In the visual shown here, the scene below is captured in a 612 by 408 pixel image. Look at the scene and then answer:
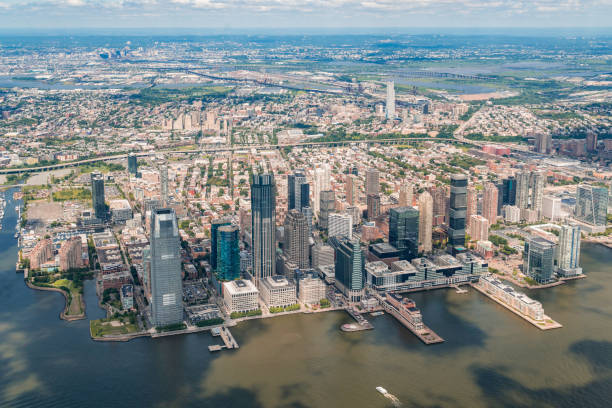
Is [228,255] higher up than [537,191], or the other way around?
[537,191]

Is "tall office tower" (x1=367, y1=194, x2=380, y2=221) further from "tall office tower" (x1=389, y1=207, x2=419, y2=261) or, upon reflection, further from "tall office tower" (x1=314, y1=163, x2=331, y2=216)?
"tall office tower" (x1=389, y1=207, x2=419, y2=261)

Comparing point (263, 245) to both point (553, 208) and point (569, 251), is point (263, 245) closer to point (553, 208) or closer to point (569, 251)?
point (569, 251)

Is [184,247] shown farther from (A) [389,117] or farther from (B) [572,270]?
(A) [389,117]

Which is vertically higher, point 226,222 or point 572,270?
point 226,222

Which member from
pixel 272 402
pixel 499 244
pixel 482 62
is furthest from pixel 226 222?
pixel 482 62

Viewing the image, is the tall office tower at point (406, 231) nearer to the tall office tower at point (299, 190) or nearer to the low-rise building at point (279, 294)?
the low-rise building at point (279, 294)

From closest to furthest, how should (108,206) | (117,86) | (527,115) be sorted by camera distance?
(108,206) → (527,115) → (117,86)

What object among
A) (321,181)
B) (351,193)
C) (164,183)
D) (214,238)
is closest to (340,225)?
(351,193)
